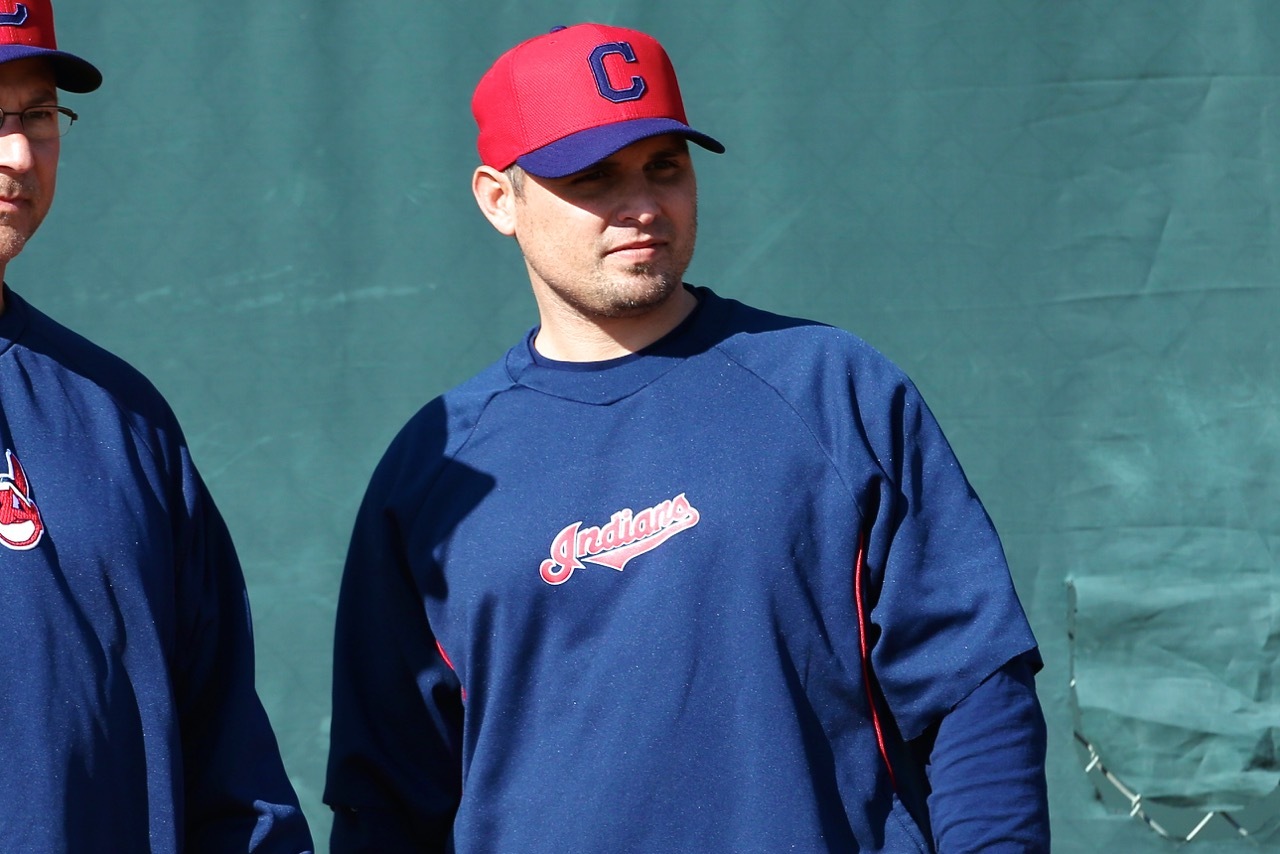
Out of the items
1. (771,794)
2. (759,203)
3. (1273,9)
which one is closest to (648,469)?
(771,794)

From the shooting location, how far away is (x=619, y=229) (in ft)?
6.61

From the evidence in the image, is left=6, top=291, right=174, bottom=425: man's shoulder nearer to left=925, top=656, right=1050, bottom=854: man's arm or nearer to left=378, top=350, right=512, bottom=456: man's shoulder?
left=378, top=350, right=512, bottom=456: man's shoulder

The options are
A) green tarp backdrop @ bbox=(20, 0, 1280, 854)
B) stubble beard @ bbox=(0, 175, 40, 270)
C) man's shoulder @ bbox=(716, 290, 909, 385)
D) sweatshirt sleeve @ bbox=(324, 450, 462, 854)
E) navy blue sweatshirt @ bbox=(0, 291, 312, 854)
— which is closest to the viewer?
navy blue sweatshirt @ bbox=(0, 291, 312, 854)

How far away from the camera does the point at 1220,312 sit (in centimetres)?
319

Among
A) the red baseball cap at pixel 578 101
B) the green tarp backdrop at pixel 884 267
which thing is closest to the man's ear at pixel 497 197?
the red baseball cap at pixel 578 101

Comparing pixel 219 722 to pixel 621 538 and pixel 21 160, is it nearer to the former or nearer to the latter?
pixel 621 538

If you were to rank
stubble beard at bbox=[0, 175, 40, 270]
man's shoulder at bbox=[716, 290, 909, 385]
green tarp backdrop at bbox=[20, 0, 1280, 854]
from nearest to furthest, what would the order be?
stubble beard at bbox=[0, 175, 40, 270]
man's shoulder at bbox=[716, 290, 909, 385]
green tarp backdrop at bbox=[20, 0, 1280, 854]

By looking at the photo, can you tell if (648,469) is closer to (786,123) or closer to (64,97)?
(786,123)

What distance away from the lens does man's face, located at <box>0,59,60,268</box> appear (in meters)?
1.83

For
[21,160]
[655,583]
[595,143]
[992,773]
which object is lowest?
[992,773]

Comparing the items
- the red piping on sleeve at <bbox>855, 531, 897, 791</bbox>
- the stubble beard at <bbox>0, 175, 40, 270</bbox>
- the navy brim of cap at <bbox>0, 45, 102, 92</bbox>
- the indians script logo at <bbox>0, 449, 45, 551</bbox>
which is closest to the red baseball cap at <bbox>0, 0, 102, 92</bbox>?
the navy brim of cap at <bbox>0, 45, 102, 92</bbox>

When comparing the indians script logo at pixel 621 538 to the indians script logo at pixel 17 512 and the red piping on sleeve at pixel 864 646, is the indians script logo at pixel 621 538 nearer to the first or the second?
the red piping on sleeve at pixel 864 646

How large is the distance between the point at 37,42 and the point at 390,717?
0.94 meters

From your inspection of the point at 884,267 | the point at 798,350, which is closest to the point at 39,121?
the point at 798,350
